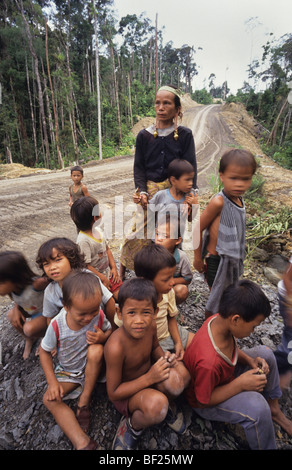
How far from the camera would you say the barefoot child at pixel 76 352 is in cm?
151

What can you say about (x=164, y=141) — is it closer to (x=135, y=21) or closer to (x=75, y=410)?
(x=75, y=410)

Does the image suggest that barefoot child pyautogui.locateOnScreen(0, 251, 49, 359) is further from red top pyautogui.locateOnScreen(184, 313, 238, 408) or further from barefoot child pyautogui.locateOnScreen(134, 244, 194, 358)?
red top pyautogui.locateOnScreen(184, 313, 238, 408)

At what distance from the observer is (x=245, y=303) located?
1398 millimetres

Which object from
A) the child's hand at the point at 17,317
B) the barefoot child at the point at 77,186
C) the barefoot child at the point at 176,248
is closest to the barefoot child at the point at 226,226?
the barefoot child at the point at 176,248

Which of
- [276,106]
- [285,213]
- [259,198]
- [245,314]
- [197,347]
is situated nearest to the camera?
[245,314]

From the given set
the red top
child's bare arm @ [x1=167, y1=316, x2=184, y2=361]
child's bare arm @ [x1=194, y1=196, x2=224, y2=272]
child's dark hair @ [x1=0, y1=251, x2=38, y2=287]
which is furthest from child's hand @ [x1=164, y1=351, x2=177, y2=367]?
child's dark hair @ [x1=0, y1=251, x2=38, y2=287]

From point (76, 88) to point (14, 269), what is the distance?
2227 cm

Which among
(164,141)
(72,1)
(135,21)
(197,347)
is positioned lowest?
(197,347)

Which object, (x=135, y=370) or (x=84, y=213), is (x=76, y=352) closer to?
(x=135, y=370)

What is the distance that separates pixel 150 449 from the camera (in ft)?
5.02

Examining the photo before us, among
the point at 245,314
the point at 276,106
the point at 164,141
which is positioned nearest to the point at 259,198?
the point at 164,141

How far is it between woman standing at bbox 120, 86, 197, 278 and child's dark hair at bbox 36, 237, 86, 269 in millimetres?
924
